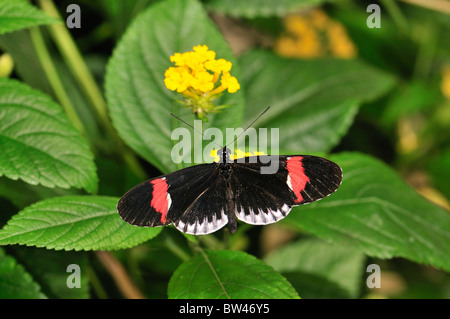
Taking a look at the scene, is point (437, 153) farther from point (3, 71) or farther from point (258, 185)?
point (3, 71)

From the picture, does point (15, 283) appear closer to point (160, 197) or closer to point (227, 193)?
point (160, 197)

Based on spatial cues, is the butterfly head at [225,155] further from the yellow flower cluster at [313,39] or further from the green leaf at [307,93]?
the yellow flower cluster at [313,39]

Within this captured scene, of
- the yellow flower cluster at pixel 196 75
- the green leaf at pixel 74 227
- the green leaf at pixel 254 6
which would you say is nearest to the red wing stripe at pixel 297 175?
the yellow flower cluster at pixel 196 75

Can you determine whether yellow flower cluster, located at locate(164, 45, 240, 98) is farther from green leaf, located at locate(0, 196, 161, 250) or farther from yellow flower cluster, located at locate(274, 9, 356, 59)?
yellow flower cluster, located at locate(274, 9, 356, 59)

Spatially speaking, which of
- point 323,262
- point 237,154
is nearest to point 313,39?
point 323,262

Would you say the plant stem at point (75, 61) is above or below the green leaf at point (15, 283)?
above

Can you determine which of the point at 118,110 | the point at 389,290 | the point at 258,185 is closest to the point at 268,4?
the point at 118,110

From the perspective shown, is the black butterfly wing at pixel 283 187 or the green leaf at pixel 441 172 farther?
the green leaf at pixel 441 172
